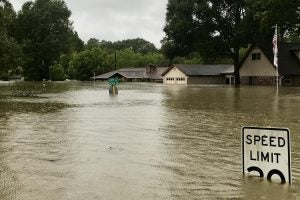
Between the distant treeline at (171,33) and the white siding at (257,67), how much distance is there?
215cm

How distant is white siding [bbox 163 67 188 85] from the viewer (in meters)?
88.3

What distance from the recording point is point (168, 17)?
7825cm

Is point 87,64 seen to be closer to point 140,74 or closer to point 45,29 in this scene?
point 140,74

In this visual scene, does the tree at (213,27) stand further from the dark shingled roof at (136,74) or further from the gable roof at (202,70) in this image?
the dark shingled roof at (136,74)

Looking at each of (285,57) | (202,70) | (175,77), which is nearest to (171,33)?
(202,70)

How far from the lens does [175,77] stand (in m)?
90.7

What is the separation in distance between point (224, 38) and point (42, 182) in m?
69.4

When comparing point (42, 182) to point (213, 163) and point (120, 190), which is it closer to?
point (120, 190)

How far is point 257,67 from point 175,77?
75.8ft

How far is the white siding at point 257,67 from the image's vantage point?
68.4 meters

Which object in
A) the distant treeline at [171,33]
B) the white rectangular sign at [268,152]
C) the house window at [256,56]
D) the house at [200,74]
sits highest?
the distant treeline at [171,33]

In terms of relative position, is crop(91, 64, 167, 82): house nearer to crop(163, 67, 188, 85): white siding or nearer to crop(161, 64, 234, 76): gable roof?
crop(163, 67, 188, 85): white siding

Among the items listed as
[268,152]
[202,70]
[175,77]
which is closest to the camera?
[268,152]

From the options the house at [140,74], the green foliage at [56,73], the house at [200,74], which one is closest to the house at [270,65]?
the house at [200,74]
